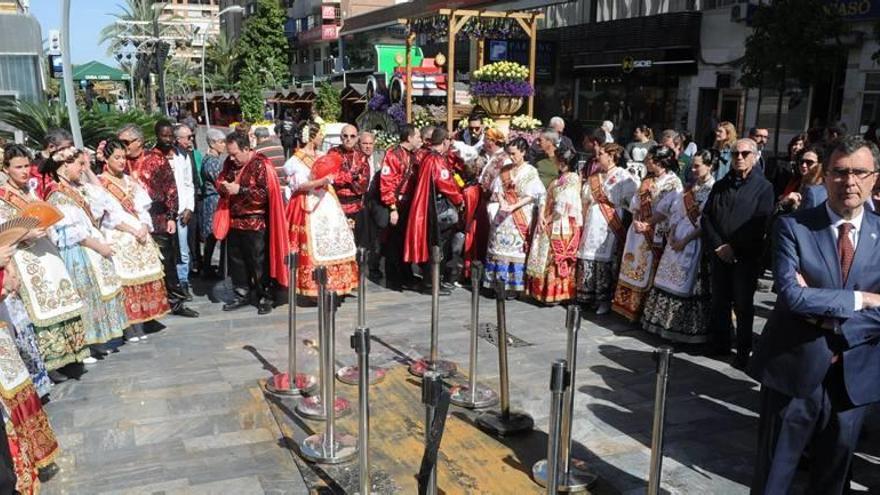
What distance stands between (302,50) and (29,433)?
64.3 m

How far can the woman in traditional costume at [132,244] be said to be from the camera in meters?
6.26


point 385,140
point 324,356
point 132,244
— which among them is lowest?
point 324,356

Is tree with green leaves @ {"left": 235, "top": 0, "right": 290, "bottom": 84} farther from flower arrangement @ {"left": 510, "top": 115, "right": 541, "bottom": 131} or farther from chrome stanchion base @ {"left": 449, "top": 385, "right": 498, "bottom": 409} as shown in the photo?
chrome stanchion base @ {"left": 449, "top": 385, "right": 498, "bottom": 409}

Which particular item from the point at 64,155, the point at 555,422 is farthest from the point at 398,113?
the point at 555,422

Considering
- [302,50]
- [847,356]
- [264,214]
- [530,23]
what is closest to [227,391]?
[264,214]

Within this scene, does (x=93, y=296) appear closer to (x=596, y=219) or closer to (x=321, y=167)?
(x=321, y=167)

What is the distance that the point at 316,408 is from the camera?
16.7 feet

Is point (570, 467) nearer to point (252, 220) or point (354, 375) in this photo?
point (354, 375)

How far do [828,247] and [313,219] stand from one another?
530 cm

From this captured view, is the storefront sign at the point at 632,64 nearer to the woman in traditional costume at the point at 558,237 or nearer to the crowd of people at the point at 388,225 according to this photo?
the crowd of people at the point at 388,225

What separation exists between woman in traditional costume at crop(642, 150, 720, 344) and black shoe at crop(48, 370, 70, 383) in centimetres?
519

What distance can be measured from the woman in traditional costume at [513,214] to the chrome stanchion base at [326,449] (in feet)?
12.1

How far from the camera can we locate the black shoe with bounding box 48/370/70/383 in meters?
5.55

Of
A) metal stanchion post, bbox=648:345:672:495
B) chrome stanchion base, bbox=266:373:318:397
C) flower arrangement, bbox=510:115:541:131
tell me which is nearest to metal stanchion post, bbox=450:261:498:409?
chrome stanchion base, bbox=266:373:318:397
